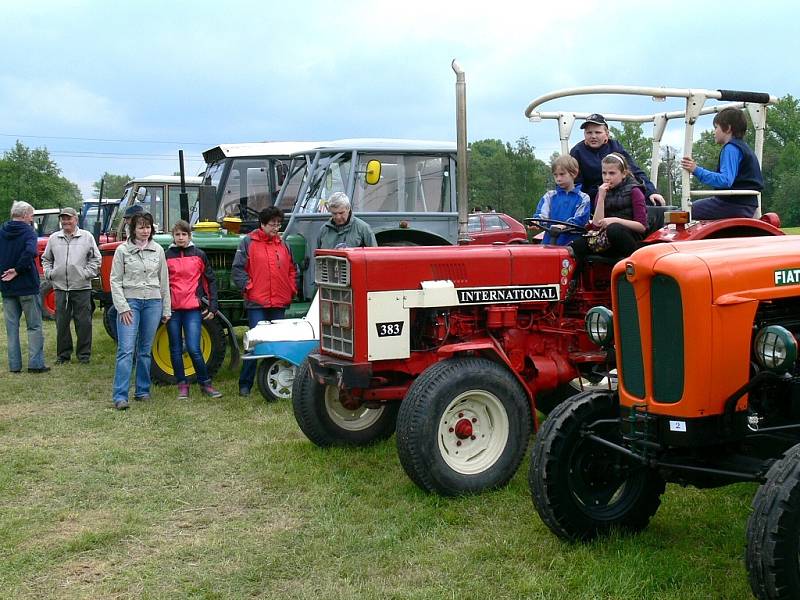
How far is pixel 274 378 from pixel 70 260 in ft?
11.9

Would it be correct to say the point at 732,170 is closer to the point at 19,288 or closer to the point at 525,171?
the point at 19,288

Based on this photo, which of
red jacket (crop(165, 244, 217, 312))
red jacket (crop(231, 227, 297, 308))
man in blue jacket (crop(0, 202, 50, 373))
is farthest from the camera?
man in blue jacket (crop(0, 202, 50, 373))

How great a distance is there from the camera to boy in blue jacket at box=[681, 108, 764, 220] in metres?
5.88

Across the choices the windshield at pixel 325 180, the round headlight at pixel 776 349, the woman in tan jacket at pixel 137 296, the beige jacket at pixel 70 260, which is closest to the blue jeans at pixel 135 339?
the woman in tan jacket at pixel 137 296

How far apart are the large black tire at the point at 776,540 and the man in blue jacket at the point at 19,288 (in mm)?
8280

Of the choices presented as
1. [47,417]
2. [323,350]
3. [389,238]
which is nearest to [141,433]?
[47,417]

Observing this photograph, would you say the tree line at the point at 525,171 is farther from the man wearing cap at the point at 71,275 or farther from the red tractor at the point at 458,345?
the man wearing cap at the point at 71,275

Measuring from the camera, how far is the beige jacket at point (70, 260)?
1009 cm

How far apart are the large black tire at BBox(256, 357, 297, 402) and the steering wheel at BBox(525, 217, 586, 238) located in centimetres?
278

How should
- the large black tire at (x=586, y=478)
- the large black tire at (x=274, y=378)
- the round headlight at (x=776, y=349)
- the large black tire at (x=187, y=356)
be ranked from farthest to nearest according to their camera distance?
the large black tire at (x=187, y=356) → the large black tire at (x=274, y=378) → the large black tire at (x=586, y=478) → the round headlight at (x=776, y=349)

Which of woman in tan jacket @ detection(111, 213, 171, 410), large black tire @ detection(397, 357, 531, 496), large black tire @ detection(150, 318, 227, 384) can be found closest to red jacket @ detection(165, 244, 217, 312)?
woman in tan jacket @ detection(111, 213, 171, 410)

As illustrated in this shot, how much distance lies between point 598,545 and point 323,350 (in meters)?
2.28

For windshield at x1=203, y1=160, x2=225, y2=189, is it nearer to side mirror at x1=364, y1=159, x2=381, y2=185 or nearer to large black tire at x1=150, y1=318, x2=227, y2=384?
side mirror at x1=364, y1=159, x2=381, y2=185

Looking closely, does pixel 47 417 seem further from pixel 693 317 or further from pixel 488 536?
pixel 693 317
